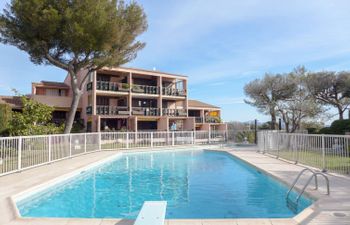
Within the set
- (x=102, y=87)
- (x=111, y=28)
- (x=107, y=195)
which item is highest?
(x=111, y=28)

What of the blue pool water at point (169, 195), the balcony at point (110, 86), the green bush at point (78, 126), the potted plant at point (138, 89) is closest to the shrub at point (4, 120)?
the blue pool water at point (169, 195)

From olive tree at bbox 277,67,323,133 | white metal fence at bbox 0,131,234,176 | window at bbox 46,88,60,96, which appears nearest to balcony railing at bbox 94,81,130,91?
window at bbox 46,88,60,96

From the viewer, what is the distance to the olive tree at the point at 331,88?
31922 millimetres

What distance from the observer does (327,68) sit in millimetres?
32938

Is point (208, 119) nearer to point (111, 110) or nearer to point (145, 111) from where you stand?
point (145, 111)

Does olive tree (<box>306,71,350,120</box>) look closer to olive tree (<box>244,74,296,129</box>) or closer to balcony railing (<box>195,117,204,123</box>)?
olive tree (<box>244,74,296,129</box>)

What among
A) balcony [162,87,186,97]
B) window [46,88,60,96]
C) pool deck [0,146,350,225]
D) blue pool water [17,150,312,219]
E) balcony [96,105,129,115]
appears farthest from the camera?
balcony [162,87,186,97]

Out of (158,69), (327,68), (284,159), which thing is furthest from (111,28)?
(327,68)

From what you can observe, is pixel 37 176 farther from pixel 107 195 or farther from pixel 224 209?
pixel 224 209

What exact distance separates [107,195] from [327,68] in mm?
31913

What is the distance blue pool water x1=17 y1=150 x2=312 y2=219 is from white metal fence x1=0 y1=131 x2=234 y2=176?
202 centimetres

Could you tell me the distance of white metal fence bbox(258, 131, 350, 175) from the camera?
372 inches

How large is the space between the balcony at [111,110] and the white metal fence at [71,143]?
24.5 ft

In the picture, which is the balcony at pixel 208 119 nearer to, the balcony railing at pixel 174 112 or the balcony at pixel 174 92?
the balcony railing at pixel 174 112
